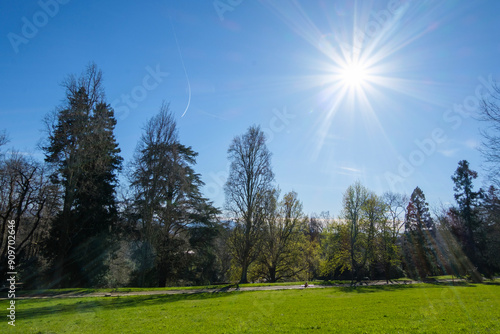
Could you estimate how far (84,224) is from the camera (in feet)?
74.4

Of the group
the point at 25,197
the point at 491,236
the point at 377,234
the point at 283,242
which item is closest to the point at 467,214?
the point at 491,236

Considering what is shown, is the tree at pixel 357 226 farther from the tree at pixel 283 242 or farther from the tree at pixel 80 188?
the tree at pixel 80 188

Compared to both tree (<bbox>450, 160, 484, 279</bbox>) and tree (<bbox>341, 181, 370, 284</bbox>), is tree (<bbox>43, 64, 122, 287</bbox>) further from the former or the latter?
tree (<bbox>450, 160, 484, 279</bbox>)

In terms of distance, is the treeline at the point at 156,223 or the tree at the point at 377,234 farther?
the tree at the point at 377,234

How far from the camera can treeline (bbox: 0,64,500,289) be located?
21234mm

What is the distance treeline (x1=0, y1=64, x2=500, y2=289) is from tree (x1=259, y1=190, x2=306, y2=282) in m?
0.12

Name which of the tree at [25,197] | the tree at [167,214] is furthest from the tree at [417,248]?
the tree at [25,197]

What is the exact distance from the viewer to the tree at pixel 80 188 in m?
21.1

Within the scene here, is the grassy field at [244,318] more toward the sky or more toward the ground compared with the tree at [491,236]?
more toward the ground

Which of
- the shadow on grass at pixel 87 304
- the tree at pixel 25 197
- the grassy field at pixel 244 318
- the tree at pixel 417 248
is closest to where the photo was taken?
the grassy field at pixel 244 318

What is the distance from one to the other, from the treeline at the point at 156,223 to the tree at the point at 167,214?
0.10m

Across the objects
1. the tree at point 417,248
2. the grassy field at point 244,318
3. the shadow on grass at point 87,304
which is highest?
the tree at point 417,248

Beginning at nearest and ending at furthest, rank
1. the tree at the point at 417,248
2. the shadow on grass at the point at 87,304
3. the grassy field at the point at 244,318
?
the grassy field at the point at 244,318 < the shadow on grass at the point at 87,304 < the tree at the point at 417,248

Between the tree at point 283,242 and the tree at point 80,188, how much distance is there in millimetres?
16272
